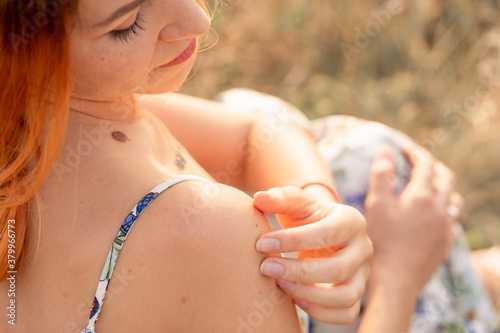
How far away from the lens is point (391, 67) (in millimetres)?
3453

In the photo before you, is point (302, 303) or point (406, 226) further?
point (406, 226)

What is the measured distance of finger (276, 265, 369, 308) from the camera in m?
1.10

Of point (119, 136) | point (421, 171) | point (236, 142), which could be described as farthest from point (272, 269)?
point (421, 171)

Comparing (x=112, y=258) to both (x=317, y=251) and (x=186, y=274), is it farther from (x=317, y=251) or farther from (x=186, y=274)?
(x=317, y=251)

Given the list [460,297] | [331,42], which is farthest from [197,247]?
[331,42]

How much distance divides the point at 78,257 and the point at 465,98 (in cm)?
273

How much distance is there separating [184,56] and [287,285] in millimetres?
500

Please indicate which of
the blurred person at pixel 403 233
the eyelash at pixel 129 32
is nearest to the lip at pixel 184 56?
the eyelash at pixel 129 32

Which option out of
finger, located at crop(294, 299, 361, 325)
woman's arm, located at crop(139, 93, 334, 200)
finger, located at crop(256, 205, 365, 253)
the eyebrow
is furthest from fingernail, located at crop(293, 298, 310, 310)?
the eyebrow

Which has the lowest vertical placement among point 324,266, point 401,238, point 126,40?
point 401,238

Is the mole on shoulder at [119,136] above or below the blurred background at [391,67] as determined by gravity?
above

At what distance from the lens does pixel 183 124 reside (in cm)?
164

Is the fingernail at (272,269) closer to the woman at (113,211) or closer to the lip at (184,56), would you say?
the woman at (113,211)

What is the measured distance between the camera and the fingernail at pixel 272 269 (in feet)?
3.37
